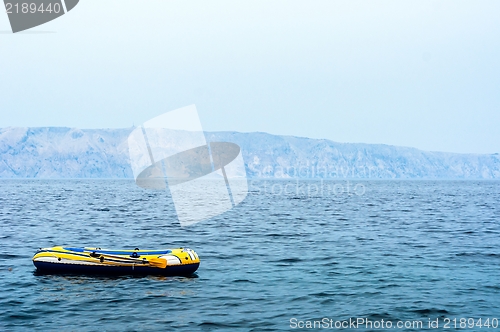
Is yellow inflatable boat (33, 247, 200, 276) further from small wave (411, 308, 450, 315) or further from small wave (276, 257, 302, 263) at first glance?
small wave (411, 308, 450, 315)

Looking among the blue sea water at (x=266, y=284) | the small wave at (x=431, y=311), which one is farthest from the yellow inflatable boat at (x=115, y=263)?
the small wave at (x=431, y=311)

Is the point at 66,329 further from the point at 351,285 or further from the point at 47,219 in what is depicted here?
the point at 47,219

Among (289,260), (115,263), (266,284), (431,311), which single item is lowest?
(431,311)

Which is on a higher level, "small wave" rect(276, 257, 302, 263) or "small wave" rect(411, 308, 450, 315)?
"small wave" rect(276, 257, 302, 263)

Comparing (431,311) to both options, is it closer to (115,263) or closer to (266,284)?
(266,284)

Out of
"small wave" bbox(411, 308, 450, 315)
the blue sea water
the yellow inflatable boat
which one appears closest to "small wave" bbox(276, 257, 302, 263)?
the blue sea water

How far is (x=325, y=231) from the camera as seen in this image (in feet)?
149

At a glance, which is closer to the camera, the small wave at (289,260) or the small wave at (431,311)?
the small wave at (431,311)

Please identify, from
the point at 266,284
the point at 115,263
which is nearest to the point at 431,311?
the point at 266,284

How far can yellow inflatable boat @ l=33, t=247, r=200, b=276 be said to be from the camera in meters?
26.5

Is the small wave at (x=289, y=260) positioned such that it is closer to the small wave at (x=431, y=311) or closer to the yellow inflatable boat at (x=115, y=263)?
the yellow inflatable boat at (x=115, y=263)

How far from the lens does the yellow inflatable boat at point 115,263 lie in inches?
1045

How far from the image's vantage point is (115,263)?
26516 millimetres

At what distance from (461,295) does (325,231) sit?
22.6m
